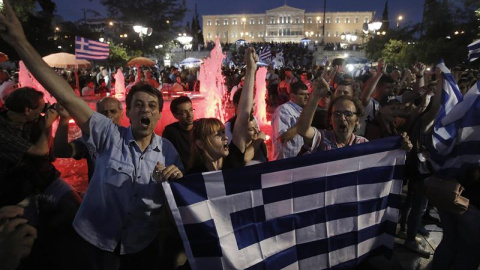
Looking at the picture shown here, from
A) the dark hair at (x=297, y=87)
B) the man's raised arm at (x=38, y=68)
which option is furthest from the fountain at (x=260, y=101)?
the man's raised arm at (x=38, y=68)

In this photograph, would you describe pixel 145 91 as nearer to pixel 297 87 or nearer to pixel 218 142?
pixel 218 142

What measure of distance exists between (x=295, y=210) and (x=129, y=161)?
1.36 m

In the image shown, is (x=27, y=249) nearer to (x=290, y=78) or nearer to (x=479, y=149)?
(x=479, y=149)

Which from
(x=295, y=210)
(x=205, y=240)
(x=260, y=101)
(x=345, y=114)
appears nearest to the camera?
(x=205, y=240)

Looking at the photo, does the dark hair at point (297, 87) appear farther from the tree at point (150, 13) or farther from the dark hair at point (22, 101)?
the tree at point (150, 13)

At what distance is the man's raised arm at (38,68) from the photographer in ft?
6.64

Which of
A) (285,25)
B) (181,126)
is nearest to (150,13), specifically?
(181,126)

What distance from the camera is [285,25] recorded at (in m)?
125

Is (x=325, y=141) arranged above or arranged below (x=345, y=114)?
below

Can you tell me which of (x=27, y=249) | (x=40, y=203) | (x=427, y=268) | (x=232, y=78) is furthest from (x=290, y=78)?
(x=27, y=249)

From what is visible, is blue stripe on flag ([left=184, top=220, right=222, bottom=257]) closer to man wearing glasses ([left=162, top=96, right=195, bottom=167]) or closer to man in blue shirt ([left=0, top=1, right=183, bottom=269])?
man in blue shirt ([left=0, top=1, right=183, bottom=269])

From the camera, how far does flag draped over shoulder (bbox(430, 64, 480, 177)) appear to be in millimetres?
2479

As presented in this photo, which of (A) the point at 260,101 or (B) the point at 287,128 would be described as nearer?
(B) the point at 287,128

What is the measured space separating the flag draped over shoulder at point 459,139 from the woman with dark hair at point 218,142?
5.14ft
